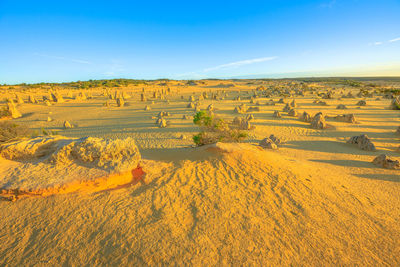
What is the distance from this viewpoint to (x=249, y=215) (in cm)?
421

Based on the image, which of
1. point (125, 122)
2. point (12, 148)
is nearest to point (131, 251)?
point (12, 148)

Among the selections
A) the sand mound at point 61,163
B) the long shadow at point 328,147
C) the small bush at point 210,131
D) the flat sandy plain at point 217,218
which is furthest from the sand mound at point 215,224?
the long shadow at point 328,147

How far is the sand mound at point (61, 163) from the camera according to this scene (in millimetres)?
4469

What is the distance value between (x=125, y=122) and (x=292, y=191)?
1487 centimetres

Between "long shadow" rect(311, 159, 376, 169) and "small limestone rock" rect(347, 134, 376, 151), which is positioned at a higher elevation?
"small limestone rock" rect(347, 134, 376, 151)

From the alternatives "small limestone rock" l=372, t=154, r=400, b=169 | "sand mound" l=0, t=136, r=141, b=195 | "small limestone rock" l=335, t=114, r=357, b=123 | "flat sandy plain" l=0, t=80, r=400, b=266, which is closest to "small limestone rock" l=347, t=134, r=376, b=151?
"small limestone rock" l=372, t=154, r=400, b=169

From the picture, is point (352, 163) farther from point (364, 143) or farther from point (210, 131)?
point (210, 131)

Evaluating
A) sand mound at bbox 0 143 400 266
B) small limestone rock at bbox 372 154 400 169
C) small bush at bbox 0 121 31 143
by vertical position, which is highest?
small bush at bbox 0 121 31 143

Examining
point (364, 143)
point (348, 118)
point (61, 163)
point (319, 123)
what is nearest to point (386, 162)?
point (364, 143)

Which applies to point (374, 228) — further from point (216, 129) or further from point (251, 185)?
point (216, 129)

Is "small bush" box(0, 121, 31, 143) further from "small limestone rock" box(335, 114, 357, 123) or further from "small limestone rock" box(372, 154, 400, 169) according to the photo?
"small limestone rock" box(335, 114, 357, 123)

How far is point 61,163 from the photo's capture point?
16.9 ft

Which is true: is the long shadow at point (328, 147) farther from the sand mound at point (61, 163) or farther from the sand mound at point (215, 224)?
the sand mound at point (61, 163)

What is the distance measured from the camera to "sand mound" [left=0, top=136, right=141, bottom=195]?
4.47 meters
